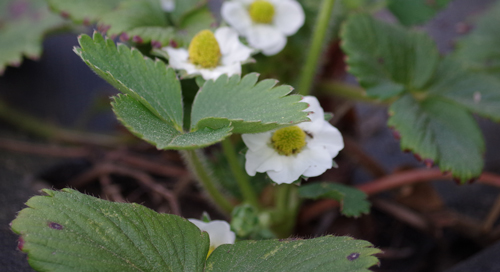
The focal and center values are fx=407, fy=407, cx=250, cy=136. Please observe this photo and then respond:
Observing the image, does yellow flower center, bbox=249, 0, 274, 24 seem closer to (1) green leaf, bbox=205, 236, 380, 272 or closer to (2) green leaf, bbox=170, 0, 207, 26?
(2) green leaf, bbox=170, 0, 207, 26

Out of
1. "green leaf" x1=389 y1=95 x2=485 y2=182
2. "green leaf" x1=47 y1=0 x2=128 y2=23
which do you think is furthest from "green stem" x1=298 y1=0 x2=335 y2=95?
"green leaf" x1=47 y1=0 x2=128 y2=23

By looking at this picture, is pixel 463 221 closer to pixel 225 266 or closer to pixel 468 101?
pixel 468 101

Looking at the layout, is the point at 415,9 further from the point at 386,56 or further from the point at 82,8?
the point at 82,8

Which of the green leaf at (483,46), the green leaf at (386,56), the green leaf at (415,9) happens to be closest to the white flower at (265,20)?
the green leaf at (386,56)

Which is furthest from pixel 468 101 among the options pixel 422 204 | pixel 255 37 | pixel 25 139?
pixel 25 139

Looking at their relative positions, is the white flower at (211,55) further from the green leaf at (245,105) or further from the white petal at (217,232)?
the white petal at (217,232)

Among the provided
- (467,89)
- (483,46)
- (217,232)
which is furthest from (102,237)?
(483,46)
